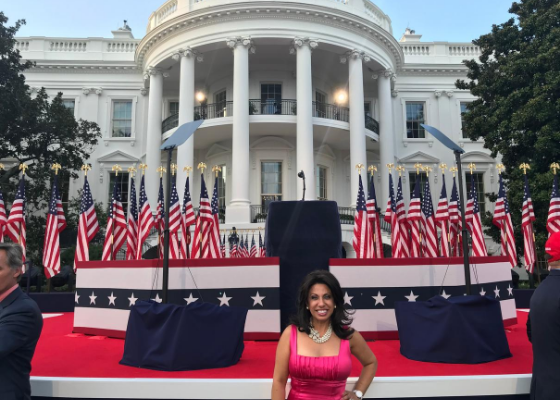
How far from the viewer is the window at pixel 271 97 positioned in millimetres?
22844

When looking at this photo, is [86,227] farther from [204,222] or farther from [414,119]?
[414,119]

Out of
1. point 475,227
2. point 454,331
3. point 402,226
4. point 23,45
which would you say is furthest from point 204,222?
point 23,45

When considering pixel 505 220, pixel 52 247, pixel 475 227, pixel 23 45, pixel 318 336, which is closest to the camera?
pixel 318 336

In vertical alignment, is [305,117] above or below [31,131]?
above

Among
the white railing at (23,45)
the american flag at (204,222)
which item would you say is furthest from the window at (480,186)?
the white railing at (23,45)

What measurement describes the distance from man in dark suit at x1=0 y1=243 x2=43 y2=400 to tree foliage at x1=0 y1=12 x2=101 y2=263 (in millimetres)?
19010

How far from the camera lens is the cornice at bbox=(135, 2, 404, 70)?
20.1m

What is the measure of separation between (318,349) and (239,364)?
2.42 m

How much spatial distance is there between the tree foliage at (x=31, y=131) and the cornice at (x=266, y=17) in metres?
6.26

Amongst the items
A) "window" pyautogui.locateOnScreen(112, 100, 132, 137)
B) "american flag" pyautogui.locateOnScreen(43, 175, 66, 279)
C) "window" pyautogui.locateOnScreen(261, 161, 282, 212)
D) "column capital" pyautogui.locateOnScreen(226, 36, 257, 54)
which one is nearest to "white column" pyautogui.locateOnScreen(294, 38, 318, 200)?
"window" pyautogui.locateOnScreen(261, 161, 282, 212)

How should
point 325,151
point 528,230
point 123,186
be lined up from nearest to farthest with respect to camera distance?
point 528,230 → point 325,151 → point 123,186

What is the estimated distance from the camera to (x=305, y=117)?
19.8 m

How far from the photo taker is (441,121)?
26391 mm

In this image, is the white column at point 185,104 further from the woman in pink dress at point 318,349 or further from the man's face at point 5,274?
A: the woman in pink dress at point 318,349
